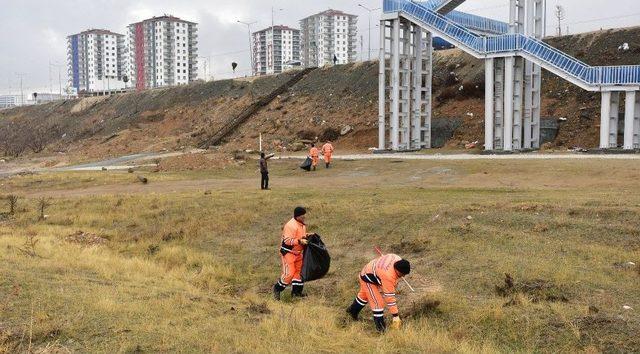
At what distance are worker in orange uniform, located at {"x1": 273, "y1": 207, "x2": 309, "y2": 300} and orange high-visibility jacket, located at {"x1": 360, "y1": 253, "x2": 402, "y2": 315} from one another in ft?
7.00

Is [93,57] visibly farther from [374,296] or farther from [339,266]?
[374,296]

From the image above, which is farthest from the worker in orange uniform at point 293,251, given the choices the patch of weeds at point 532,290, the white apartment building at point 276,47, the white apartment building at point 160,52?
the white apartment building at point 276,47

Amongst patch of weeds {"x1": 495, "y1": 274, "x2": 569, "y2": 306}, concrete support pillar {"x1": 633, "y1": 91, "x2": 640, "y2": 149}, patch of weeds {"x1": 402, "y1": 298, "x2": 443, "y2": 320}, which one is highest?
concrete support pillar {"x1": 633, "y1": 91, "x2": 640, "y2": 149}

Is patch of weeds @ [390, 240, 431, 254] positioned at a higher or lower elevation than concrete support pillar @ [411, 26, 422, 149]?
lower

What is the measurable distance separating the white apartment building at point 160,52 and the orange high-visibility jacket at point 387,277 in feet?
475

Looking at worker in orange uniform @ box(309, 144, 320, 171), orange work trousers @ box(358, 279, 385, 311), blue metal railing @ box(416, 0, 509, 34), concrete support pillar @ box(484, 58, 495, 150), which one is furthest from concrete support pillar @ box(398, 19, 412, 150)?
orange work trousers @ box(358, 279, 385, 311)

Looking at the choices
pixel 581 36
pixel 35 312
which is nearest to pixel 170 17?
pixel 581 36

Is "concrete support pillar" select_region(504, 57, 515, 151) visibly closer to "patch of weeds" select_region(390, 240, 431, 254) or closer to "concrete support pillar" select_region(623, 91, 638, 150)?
"concrete support pillar" select_region(623, 91, 638, 150)

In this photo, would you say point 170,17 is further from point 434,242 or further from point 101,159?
point 434,242

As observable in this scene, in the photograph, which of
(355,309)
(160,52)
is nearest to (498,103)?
(355,309)

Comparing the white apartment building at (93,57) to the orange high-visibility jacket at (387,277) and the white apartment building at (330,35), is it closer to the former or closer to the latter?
the white apartment building at (330,35)

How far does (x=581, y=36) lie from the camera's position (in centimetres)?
4897

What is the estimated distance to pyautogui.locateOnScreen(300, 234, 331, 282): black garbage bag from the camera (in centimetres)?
1098

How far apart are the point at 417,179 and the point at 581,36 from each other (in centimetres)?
3052
